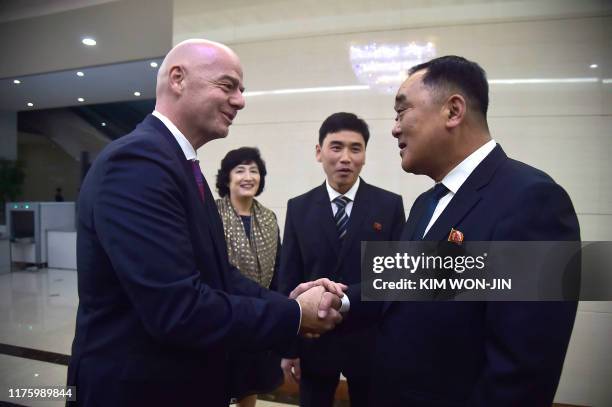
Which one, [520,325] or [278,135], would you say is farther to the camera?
[278,135]

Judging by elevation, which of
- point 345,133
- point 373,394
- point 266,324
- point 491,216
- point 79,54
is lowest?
point 373,394

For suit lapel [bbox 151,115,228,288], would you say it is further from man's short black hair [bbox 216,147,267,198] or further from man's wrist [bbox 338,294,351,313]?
man's short black hair [bbox 216,147,267,198]

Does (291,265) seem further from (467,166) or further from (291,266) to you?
(467,166)

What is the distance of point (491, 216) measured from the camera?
0.95m

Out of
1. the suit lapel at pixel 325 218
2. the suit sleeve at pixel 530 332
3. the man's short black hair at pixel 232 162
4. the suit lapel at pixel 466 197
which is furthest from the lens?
the man's short black hair at pixel 232 162

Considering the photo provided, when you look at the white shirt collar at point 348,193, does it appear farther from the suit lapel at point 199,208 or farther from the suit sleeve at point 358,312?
the suit lapel at point 199,208

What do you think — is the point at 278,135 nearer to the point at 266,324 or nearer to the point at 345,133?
the point at 345,133

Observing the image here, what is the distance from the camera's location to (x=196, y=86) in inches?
47.6

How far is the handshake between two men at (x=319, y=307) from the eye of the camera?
49.3 inches

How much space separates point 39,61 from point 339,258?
5.84 meters

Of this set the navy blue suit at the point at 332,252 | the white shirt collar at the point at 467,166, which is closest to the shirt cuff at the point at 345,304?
the navy blue suit at the point at 332,252

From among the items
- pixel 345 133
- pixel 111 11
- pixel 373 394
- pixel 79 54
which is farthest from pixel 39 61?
pixel 373 394

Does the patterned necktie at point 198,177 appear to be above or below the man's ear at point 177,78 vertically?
below

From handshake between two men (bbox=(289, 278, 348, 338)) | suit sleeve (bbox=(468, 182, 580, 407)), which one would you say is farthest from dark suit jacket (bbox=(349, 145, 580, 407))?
handshake between two men (bbox=(289, 278, 348, 338))
